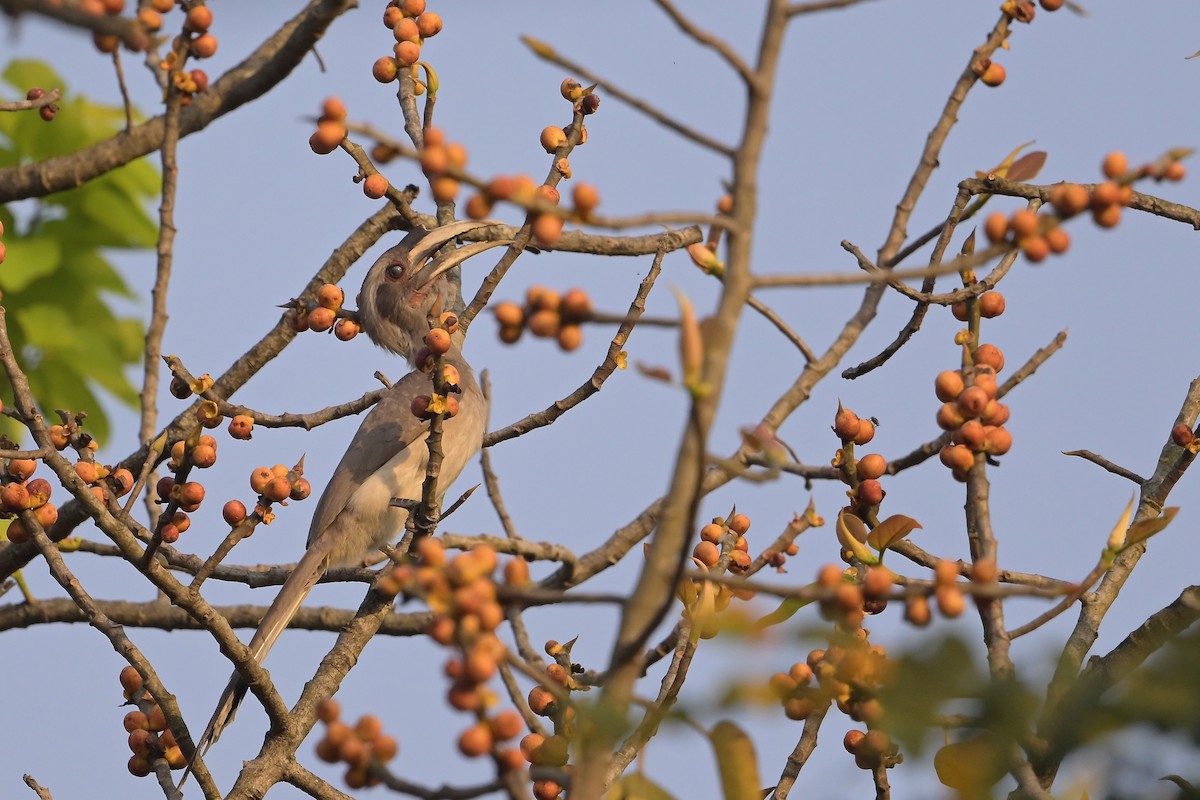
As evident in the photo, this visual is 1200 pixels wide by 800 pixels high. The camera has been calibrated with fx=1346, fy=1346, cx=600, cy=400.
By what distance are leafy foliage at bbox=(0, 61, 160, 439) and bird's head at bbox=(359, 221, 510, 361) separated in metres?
1.31

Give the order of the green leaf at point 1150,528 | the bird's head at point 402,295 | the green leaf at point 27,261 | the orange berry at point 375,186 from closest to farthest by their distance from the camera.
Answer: the green leaf at point 1150,528, the orange berry at point 375,186, the bird's head at point 402,295, the green leaf at point 27,261

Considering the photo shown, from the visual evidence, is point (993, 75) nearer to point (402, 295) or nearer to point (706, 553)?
point (706, 553)

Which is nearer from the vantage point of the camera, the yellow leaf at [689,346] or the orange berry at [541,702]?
the yellow leaf at [689,346]

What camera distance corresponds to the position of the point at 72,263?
7.11 m

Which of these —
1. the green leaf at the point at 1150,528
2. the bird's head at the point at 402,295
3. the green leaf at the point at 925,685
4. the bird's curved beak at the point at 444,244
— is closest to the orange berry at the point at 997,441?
the green leaf at the point at 1150,528

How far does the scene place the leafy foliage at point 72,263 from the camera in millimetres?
6562

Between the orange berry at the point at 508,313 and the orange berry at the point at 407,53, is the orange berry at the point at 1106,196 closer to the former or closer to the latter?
the orange berry at the point at 508,313

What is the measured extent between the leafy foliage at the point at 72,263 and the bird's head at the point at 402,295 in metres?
1.31

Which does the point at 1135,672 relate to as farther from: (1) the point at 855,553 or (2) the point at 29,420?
(2) the point at 29,420

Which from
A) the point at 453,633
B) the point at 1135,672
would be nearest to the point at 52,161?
the point at 453,633

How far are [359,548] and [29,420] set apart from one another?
2689 millimetres

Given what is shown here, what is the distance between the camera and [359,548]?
588 centimetres

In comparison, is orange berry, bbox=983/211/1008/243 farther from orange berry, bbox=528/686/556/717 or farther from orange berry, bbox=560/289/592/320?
orange berry, bbox=528/686/556/717

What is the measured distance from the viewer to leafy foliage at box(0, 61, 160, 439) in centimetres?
656
